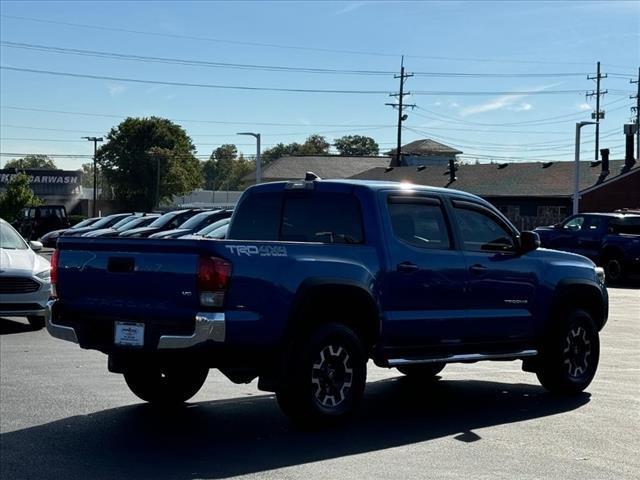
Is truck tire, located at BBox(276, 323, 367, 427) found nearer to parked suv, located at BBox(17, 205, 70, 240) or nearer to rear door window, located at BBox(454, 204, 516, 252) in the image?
rear door window, located at BBox(454, 204, 516, 252)

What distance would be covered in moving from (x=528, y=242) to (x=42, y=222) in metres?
44.0

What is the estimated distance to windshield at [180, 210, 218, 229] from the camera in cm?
2864

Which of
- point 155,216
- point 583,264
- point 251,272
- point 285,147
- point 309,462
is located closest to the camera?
point 309,462

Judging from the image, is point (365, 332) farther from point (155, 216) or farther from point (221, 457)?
point (155, 216)

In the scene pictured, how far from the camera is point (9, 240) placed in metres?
16.9

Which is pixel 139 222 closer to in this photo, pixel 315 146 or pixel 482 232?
pixel 482 232

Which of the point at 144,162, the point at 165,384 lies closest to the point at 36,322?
the point at 165,384

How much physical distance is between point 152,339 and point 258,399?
2338 mm

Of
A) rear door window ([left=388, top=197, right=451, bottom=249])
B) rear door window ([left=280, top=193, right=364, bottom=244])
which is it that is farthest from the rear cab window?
rear door window ([left=388, top=197, right=451, bottom=249])

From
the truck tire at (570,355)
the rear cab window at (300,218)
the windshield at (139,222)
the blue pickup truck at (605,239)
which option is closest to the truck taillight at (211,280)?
the rear cab window at (300,218)

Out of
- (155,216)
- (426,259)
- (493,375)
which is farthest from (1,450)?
(155,216)

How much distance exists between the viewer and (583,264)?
1048 cm

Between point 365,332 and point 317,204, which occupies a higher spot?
point 317,204

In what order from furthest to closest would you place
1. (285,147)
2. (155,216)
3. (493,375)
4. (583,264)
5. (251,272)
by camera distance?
(285,147)
(155,216)
(493,375)
(583,264)
(251,272)
